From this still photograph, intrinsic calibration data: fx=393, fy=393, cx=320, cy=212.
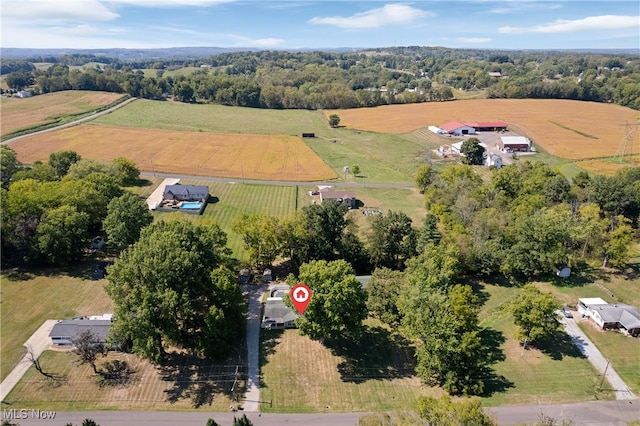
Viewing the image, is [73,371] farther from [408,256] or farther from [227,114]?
[227,114]

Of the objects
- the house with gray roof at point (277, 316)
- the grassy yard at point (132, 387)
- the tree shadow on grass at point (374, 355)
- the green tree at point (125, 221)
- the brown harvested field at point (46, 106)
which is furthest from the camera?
the brown harvested field at point (46, 106)

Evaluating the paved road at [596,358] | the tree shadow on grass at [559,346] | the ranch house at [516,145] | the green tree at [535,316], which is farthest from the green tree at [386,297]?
the ranch house at [516,145]

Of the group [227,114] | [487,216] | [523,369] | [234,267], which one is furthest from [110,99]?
[523,369]

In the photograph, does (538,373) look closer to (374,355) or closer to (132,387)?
(374,355)

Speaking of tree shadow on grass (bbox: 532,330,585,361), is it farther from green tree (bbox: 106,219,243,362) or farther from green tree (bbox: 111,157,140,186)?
green tree (bbox: 111,157,140,186)

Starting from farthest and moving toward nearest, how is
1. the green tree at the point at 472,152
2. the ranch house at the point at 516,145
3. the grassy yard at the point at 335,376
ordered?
1. the ranch house at the point at 516,145
2. the green tree at the point at 472,152
3. the grassy yard at the point at 335,376

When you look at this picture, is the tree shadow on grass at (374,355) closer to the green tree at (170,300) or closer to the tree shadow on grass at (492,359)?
the tree shadow on grass at (492,359)

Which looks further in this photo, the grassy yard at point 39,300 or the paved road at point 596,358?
the grassy yard at point 39,300
